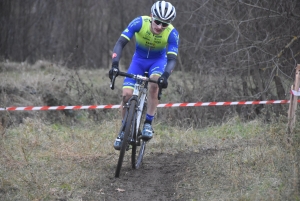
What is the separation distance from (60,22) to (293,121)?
44.0ft

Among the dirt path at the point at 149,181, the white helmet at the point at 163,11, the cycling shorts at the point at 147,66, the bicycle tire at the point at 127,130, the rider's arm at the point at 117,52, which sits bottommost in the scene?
the dirt path at the point at 149,181

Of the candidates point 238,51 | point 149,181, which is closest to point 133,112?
point 149,181

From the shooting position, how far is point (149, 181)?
6.46 metres

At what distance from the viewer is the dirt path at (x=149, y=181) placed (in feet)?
19.0

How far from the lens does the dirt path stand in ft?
19.0

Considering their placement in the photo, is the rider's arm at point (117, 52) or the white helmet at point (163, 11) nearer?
the rider's arm at point (117, 52)

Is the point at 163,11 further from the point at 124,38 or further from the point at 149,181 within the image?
the point at 149,181

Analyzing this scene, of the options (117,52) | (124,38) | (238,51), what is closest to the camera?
(117,52)

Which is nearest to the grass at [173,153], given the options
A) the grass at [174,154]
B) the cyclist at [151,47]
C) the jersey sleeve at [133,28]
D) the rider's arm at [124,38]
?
the grass at [174,154]

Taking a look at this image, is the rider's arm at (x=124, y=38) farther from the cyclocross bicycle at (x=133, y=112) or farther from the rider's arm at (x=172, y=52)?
the rider's arm at (x=172, y=52)

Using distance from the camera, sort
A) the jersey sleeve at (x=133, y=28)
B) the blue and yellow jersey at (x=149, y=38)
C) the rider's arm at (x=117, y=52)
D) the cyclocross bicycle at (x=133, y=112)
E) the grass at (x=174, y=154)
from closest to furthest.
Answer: the grass at (x=174, y=154)
the cyclocross bicycle at (x=133, y=112)
the rider's arm at (x=117, y=52)
the jersey sleeve at (x=133, y=28)
the blue and yellow jersey at (x=149, y=38)

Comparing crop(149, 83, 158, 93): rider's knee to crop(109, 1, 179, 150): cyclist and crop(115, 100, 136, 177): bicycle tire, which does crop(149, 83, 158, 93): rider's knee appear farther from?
crop(115, 100, 136, 177): bicycle tire

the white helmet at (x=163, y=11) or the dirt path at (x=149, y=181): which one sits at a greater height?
the white helmet at (x=163, y=11)

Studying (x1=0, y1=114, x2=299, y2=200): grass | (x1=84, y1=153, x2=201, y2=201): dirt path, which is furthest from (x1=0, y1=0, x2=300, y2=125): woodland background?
(x1=84, y1=153, x2=201, y2=201): dirt path
